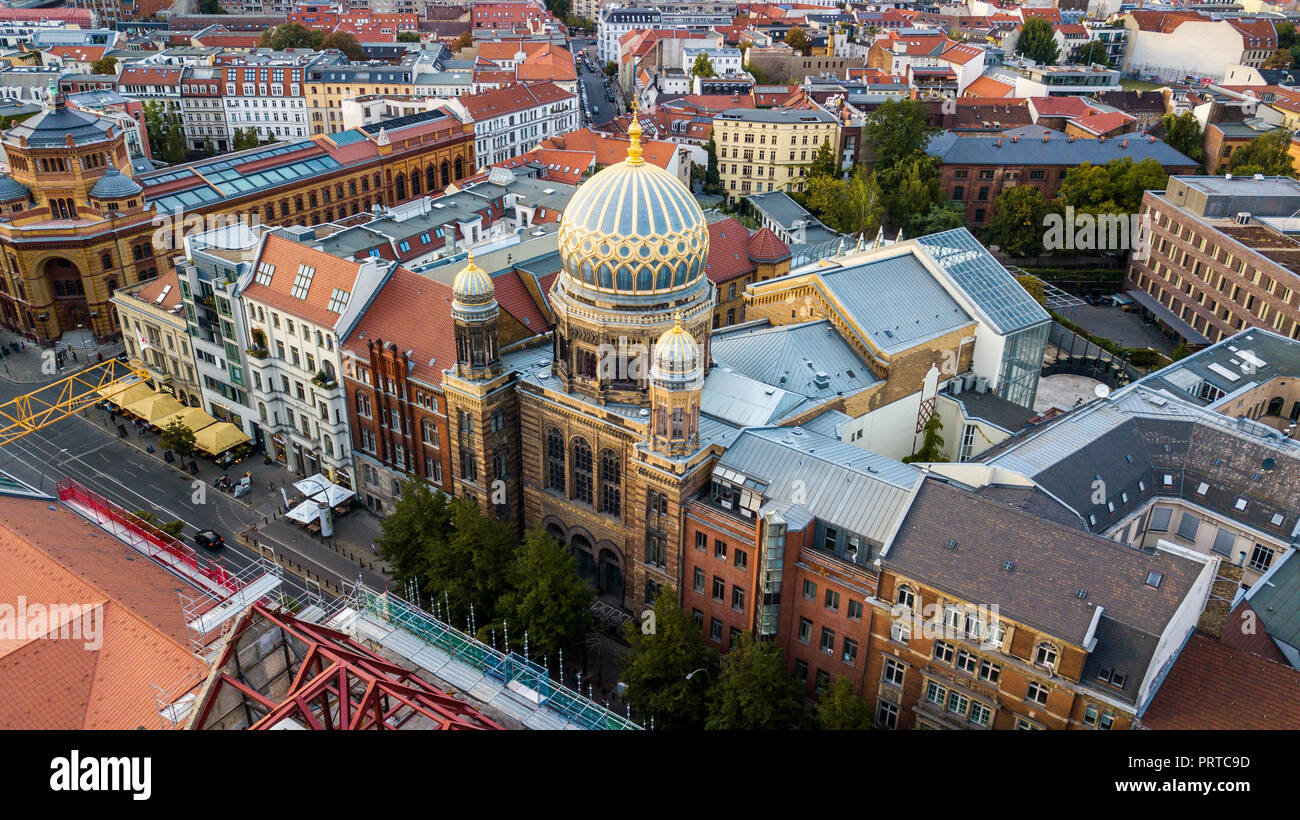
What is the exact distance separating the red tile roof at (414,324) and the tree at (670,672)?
30413 millimetres

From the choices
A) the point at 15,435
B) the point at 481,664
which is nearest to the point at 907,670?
the point at 481,664

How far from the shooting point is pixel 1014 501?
64.8 m

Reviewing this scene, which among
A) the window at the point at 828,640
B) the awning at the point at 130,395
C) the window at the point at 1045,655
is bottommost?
the awning at the point at 130,395

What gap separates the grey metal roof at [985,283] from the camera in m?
92.8

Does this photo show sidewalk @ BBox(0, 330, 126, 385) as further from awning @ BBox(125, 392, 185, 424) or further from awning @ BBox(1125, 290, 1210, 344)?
awning @ BBox(1125, 290, 1210, 344)

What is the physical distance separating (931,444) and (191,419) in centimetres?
7509

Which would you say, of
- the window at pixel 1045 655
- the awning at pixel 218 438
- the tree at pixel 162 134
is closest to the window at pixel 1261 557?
the window at pixel 1045 655

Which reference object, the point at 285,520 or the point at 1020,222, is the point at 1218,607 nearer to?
the point at 285,520

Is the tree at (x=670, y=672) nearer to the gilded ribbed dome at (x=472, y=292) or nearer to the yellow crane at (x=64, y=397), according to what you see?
the gilded ribbed dome at (x=472, y=292)

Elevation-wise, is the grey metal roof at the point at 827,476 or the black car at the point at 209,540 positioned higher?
the grey metal roof at the point at 827,476

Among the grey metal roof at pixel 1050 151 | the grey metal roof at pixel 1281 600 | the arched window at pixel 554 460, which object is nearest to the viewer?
the grey metal roof at pixel 1281 600

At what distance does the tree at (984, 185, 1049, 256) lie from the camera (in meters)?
149
